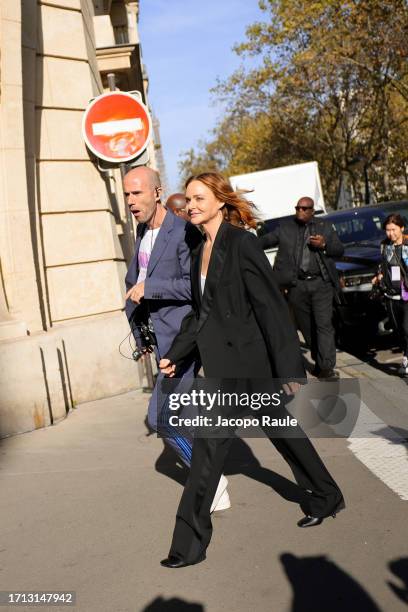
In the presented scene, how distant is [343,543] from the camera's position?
14.3 feet

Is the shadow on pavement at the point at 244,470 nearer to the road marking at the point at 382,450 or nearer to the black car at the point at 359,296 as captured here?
the road marking at the point at 382,450

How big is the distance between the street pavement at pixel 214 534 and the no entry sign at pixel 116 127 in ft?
11.2

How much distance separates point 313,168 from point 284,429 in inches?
700

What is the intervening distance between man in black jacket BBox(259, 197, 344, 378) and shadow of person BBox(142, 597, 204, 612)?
17.5 ft

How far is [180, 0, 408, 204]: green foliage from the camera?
2517 cm

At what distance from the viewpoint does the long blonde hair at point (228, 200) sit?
440 centimetres

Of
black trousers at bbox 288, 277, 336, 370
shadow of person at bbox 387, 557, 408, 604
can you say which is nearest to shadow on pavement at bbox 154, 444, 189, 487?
shadow of person at bbox 387, 557, 408, 604

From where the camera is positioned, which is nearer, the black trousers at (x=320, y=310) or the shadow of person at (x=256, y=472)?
the shadow of person at (x=256, y=472)

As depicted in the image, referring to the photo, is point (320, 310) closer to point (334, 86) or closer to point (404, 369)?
point (404, 369)

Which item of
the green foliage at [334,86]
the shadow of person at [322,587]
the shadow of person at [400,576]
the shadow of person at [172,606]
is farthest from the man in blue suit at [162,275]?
the green foliage at [334,86]

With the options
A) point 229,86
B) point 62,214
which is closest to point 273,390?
point 62,214

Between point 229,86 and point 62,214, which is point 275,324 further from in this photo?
point 229,86

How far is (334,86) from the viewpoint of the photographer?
3136cm

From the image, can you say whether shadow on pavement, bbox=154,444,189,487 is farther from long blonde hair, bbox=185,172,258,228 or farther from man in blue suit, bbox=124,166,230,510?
long blonde hair, bbox=185,172,258,228
